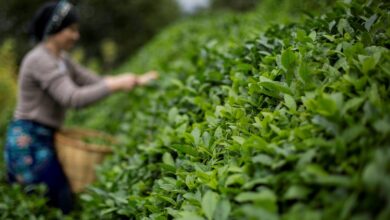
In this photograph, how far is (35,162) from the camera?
10.7ft

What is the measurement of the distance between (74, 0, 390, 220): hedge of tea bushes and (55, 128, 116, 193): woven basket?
0.78 metres

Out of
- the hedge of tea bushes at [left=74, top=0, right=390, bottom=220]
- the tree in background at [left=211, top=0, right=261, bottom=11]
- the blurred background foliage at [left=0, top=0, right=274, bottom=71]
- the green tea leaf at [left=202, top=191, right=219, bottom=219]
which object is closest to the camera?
the hedge of tea bushes at [left=74, top=0, right=390, bottom=220]

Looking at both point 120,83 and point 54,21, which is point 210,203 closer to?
point 120,83

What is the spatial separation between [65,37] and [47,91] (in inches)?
20.7

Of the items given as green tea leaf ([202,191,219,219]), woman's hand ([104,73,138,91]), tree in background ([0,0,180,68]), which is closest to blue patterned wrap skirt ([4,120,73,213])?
woman's hand ([104,73,138,91])

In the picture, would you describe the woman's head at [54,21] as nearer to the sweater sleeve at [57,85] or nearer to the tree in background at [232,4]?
the sweater sleeve at [57,85]

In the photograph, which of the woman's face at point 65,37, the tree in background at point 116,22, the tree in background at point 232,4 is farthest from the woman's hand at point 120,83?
the tree in background at point 232,4

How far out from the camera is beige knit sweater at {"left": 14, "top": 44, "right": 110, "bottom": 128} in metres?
3.19

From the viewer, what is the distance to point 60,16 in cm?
340

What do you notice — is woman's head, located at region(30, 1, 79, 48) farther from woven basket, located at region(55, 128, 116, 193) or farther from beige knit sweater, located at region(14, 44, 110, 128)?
woven basket, located at region(55, 128, 116, 193)

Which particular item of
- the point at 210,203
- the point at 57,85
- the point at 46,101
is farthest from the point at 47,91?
the point at 210,203

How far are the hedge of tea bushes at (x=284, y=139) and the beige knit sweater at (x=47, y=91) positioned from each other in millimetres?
880

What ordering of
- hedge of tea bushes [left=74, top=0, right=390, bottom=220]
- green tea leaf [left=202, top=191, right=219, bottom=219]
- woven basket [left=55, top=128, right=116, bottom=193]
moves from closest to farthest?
hedge of tea bushes [left=74, top=0, right=390, bottom=220] < green tea leaf [left=202, top=191, right=219, bottom=219] < woven basket [left=55, top=128, right=116, bottom=193]

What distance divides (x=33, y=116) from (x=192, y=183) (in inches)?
84.6
